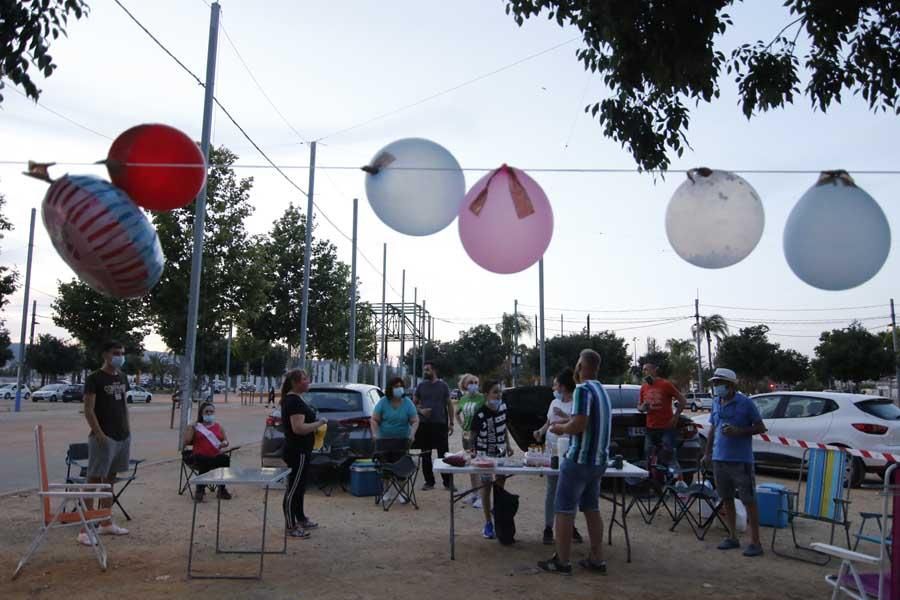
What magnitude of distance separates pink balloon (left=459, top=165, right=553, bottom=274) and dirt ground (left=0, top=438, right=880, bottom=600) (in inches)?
96.2

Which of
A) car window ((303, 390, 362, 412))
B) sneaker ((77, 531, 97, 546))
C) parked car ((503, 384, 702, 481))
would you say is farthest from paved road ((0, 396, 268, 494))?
parked car ((503, 384, 702, 481))

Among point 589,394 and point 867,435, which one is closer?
point 589,394

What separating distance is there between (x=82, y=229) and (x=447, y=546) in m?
4.10

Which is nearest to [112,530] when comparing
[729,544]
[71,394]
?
[729,544]

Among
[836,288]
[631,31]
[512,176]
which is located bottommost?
[836,288]

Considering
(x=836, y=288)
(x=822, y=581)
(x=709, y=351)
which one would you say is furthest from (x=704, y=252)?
(x=709, y=351)

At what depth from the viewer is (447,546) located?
6.55 meters

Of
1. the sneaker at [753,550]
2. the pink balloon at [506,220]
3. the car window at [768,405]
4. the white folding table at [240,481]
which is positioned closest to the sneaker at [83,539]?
the white folding table at [240,481]

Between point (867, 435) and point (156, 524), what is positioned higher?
point (867, 435)

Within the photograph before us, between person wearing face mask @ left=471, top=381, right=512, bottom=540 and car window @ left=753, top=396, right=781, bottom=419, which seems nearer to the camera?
person wearing face mask @ left=471, top=381, right=512, bottom=540

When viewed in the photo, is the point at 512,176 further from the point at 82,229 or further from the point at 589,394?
the point at 82,229

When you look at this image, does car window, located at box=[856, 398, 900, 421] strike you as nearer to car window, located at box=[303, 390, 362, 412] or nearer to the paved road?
car window, located at box=[303, 390, 362, 412]

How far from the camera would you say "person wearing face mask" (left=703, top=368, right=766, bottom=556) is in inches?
257

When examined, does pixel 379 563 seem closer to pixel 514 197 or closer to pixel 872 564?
pixel 514 197
